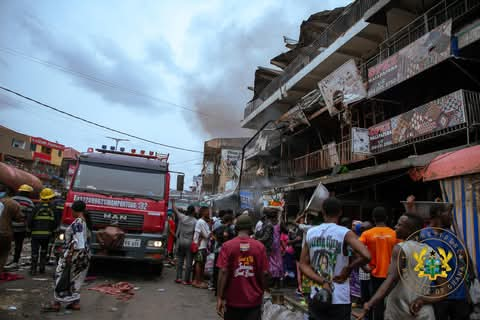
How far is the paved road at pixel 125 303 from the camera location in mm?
4891

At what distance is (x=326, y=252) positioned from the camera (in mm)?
2842

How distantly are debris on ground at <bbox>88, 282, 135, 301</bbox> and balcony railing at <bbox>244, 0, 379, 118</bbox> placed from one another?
13.7 metres

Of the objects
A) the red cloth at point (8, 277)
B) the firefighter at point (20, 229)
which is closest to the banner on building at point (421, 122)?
the firefighter at point (20, 229)

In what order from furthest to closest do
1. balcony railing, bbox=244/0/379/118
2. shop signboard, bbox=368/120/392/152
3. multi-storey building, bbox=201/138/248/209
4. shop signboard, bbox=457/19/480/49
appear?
1. multi-storey building, bbox=201/138/248/209
2. balcony railing, bbox=244/0/379/118
3. shop signboard, bbox=368/120/392/152
4. shop signboard, bbox=457/19/480/49

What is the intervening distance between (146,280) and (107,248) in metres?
1.28

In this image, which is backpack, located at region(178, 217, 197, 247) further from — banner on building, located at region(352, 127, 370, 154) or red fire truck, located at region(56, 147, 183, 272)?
banner on building, located at region(352, 127, 370, 154)

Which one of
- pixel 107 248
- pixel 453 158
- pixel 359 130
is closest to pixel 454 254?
pixel 453 158

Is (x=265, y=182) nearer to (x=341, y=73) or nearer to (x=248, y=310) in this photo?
(x=341, y=73)

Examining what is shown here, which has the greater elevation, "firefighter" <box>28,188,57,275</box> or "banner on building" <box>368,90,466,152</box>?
"banner on building" <box>368,90,466,152</box>

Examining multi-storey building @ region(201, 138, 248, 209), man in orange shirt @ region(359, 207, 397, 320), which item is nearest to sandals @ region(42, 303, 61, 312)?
man in orange shirt @ region(359, 207, 397, 320)

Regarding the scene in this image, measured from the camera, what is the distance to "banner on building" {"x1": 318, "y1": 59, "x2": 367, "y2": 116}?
11.8 metres

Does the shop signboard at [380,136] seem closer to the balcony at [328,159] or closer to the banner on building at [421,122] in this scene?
the banner on building at [421,122]

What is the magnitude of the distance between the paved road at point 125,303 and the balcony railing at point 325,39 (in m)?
13.3

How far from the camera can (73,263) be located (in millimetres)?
4980
